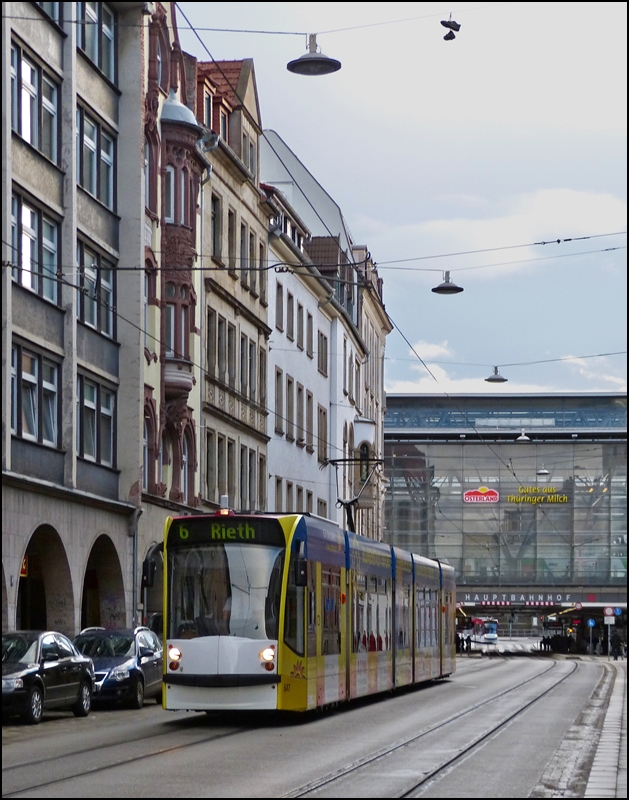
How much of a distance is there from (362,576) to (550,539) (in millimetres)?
71827

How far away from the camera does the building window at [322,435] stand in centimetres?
6262

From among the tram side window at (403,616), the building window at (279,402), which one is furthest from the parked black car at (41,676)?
the building window at (279,402)

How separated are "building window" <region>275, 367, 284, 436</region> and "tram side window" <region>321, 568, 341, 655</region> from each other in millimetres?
29640

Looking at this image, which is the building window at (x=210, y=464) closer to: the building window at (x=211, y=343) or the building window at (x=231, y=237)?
the building window at (x=211, y=343)

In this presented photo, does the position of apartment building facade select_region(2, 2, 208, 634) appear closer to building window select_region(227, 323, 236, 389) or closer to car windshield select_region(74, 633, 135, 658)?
car windshield select_region(74, 633, 135, 658)

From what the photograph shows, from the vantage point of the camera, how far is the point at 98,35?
3572cm

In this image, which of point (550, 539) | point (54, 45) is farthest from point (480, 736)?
point (550, 539)

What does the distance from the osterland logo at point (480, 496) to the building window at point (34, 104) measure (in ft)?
226

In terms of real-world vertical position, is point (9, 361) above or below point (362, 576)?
above

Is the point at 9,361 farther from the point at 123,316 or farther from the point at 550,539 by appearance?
the point at 550,539

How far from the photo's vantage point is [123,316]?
121ft

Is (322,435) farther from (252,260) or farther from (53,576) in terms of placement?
(53,576)

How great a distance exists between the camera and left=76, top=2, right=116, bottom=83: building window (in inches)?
1348

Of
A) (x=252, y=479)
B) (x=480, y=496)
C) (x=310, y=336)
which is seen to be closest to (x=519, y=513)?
(x=480, y=496)
